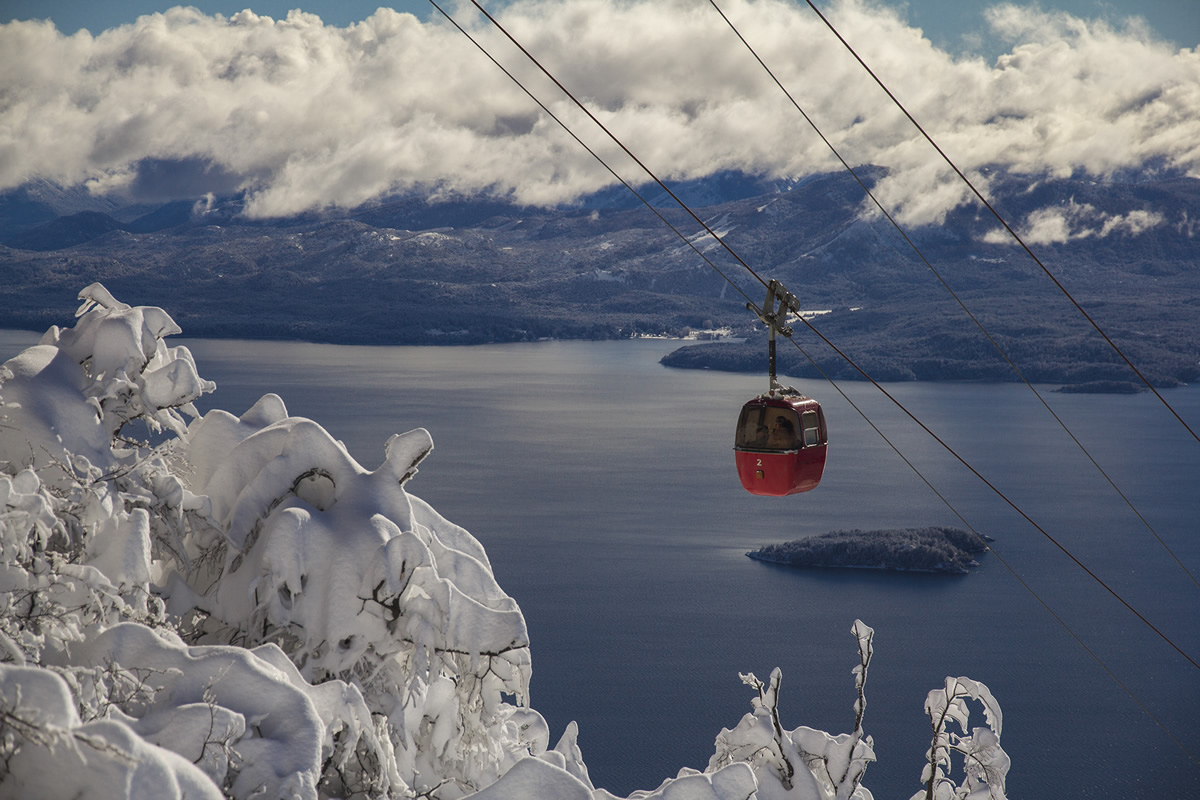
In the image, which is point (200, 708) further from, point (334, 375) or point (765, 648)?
point (334, 375)

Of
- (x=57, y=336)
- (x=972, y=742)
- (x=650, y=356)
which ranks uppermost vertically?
(x=57, y=336)

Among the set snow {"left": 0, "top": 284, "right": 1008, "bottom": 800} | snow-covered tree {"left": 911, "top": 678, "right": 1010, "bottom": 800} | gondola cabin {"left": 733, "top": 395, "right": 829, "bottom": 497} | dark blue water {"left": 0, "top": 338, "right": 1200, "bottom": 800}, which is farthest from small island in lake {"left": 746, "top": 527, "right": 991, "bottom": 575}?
snow {"left": 0, "top": 284, "right": 1008, "bottom": 800}

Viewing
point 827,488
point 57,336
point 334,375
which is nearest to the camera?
point 57,336

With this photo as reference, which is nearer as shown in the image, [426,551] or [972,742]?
[426,551]

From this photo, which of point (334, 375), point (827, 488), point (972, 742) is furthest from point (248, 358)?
point (972, 742)

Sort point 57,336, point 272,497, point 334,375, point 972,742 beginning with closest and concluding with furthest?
point 272,497, point 57,336, point 972,742, point 334,375

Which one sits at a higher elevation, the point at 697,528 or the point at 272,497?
the point at 272,497

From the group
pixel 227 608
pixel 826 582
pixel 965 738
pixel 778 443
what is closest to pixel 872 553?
pixel 826 582
